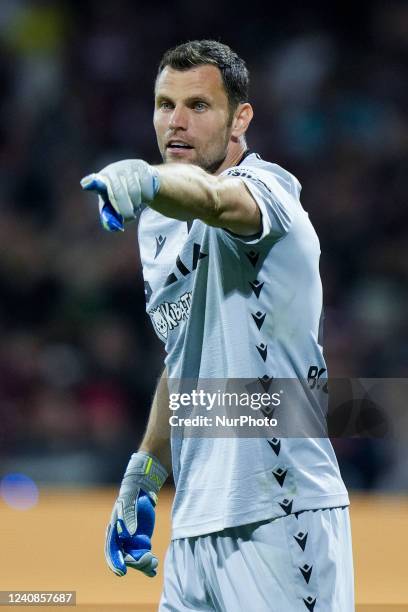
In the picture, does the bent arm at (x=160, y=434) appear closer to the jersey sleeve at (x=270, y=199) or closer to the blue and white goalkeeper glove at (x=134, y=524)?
the blue and white goalkeeper glove at (x=134, y=524)

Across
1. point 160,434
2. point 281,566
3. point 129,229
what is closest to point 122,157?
point 129,229

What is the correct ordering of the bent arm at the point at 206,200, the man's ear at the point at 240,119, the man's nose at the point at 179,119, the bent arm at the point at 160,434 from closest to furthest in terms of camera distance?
the bent arm at the point at 206,200 < the man's nose at the point at 179,119 < the man's ear at the point at 240,119 < the bent arm at the point at 160,434

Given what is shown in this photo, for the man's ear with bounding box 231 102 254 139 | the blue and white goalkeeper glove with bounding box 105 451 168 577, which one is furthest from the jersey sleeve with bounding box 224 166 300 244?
the blue and white goalkeeper glove with bounding box 105 451 168 577

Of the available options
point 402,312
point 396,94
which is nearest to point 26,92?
point 396,94

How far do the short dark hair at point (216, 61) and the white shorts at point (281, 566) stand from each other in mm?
1041

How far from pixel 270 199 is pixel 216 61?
579 mm

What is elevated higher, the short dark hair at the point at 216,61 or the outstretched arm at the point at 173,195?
the short dark hair at the point at 216,61

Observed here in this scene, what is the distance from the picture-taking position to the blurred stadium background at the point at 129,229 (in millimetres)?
6598

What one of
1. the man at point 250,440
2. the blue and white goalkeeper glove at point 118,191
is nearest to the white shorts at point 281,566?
the man at point 250,440

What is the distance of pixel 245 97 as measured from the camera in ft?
9.14

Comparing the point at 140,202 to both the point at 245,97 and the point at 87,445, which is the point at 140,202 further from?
the point at 87,445

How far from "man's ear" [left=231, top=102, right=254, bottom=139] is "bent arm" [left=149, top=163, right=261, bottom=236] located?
488 millimetres

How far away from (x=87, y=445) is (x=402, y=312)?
230cm

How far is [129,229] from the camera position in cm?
725
